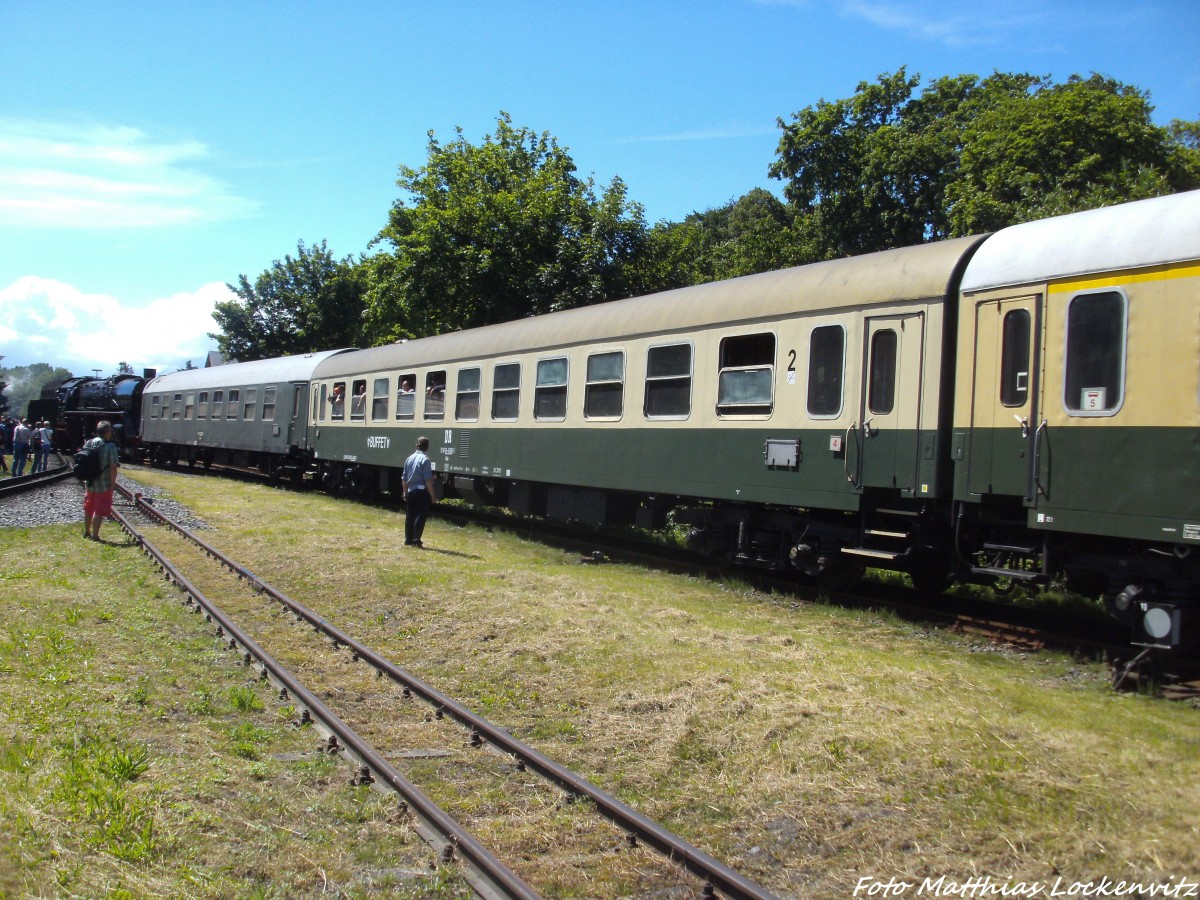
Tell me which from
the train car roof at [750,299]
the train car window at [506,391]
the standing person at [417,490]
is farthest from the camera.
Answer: the train car window at [506,391]

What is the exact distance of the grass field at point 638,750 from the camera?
14.3 feet

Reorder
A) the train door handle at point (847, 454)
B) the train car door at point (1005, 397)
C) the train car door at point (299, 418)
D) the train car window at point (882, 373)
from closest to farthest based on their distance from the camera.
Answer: the train car door at point (1005, 397), the train car window at point (882, 373), the train door handle at point (847, 454), the train car door at point (299, 418)

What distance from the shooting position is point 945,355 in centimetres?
888

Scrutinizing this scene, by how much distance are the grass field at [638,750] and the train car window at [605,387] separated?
3.72 m

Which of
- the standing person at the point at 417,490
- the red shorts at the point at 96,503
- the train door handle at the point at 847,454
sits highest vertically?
the train door handle at the point at 847,454

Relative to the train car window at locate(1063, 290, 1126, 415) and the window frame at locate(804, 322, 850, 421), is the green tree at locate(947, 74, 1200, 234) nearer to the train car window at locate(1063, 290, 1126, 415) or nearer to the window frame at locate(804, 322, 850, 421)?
the window frame at locate(804, 322, 850, 421)

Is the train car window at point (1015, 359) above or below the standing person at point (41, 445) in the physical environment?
above

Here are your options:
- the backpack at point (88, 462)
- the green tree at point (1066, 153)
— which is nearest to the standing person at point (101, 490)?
the backpack at point (88, 462)

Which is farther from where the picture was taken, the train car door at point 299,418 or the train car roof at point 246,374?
the train car roof at point 246,374

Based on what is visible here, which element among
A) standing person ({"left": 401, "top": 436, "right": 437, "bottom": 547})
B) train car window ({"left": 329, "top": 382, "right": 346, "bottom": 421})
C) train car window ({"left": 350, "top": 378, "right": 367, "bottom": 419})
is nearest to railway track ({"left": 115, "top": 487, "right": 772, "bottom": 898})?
standing person ({"left": 401, "top": 436, "right": 437, "bottom": 547})

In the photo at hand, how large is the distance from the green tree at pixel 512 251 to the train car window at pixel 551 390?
12.4m

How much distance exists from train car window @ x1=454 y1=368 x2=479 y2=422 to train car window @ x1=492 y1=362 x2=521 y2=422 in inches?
28.3

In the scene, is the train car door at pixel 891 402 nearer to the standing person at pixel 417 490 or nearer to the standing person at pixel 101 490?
the standing person at pixel 417 490

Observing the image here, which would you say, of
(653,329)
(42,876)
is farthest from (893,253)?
(42,876)
